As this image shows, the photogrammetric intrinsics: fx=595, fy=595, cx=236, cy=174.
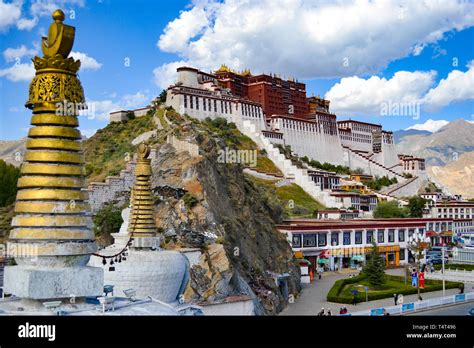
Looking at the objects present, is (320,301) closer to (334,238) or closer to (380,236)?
(334,238)

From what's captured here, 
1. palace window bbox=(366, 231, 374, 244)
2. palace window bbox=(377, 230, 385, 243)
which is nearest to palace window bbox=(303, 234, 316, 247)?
palace window bbox=(366, 231, 374, 244)

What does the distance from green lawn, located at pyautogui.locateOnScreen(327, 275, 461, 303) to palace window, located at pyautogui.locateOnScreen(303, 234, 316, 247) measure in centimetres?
772

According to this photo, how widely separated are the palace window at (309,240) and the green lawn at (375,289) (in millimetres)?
7722

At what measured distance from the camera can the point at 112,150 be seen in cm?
6844

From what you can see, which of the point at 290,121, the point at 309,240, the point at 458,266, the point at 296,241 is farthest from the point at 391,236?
the point at 290,121

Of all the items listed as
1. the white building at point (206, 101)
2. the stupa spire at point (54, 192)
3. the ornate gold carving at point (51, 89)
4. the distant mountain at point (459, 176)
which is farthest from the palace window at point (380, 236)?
the distant mountain at point (459, 176)

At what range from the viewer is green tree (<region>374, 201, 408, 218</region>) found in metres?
74.1

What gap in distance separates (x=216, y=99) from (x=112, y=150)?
25826mm

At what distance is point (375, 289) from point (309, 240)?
36.5ft

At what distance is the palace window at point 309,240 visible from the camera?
49.5 meters

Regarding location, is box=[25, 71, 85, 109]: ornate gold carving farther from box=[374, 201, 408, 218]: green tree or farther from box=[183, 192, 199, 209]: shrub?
box=[374, 201, 408, 218]: green tree

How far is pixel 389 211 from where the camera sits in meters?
74.4

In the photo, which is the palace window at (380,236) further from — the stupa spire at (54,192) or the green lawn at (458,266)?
the stupa spire at (54,192)
